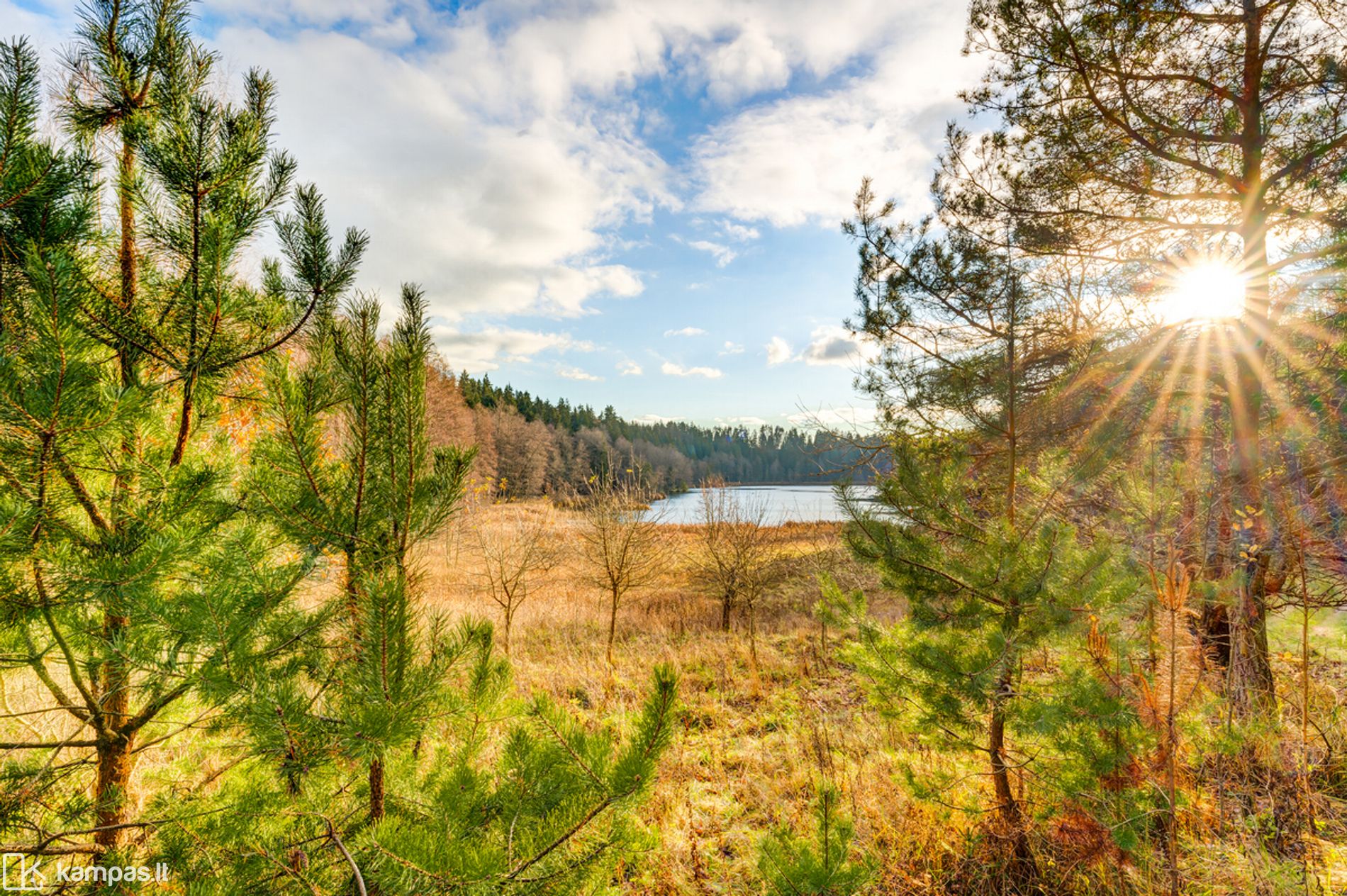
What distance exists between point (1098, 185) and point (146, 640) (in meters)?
6.84

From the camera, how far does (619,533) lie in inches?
393

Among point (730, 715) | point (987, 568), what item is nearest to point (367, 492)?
→ point (987, 568)

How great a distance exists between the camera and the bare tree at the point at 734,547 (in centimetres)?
1080

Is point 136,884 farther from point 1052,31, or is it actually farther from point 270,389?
point 1052,31

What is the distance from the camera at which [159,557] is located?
1.36 metres

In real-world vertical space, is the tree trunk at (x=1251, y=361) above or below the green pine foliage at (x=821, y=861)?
above

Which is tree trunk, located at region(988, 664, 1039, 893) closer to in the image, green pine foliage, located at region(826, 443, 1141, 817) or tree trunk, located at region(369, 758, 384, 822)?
green pine foliage, located at region(826, 443, 1141, 817)

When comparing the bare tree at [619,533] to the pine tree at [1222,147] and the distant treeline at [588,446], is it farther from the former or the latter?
the pine tree at [1222,147]

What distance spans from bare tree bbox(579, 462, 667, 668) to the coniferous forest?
11.8 ft

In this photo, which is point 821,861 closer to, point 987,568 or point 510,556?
point 987,568

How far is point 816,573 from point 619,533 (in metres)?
6.66

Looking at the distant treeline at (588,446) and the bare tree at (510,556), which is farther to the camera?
the distant treeline at (588,446)

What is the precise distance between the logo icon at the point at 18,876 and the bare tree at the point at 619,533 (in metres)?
8.31

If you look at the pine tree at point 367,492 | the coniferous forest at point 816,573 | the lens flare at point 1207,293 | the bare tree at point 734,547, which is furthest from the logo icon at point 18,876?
the bare tree at point 734,547
